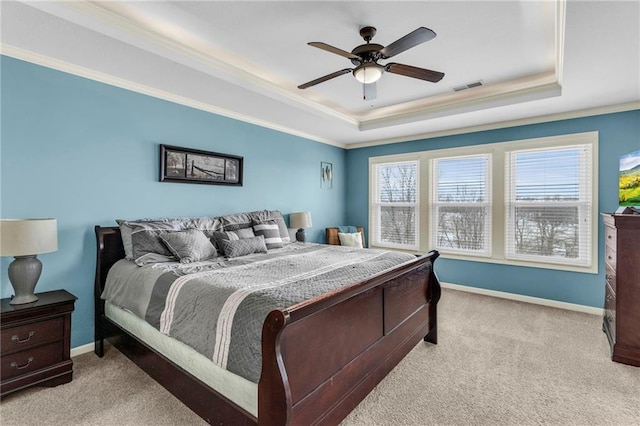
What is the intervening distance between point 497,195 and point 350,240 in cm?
228

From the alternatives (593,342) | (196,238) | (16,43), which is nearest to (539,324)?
(593,342)

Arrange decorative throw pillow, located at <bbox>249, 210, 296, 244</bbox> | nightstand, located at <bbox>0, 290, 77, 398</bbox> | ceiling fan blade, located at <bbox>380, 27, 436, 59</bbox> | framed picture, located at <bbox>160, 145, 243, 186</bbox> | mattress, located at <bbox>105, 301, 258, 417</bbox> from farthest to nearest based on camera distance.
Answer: decorative throw pillow, located at <bbox>249, 210, 296, 244</bbox> → framed picture, located at <bbox>160, 145, 243, 186</bbox> → nightstand, located at <bbox>0, 290, 77, 398</bbox> → ceiling fan blade, located at <bbox>380, 27, 436, 59</bbox> → mattress, located at <bbox>105, 301, 258, 417</bbox>

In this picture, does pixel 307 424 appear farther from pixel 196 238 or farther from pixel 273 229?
pixel 273 229

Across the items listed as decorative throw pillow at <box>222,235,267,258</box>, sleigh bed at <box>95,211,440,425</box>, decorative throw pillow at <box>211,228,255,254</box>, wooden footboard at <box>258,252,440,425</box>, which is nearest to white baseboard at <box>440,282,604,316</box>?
sleigh bed at <box>95,211,440,425</box>

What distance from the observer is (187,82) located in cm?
303

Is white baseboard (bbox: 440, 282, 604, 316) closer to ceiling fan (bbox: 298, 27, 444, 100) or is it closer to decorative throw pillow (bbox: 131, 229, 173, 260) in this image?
ceiling fan (bbox: 298, 27, 444, 100)

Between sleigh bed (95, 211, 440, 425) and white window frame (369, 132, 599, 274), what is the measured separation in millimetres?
2246

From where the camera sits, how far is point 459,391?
2203 mm

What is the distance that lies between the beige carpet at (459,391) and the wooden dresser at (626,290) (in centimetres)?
15

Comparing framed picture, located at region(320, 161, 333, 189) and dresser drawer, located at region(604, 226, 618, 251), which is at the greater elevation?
framed picture, located at region(320, 161, 333, 189)

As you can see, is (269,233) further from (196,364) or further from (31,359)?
(31,359)

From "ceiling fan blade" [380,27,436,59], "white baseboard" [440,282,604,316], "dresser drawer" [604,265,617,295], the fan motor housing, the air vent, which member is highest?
the air vent

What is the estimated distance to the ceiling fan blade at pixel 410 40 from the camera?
192cm

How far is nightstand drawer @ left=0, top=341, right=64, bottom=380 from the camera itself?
2.10 metres
